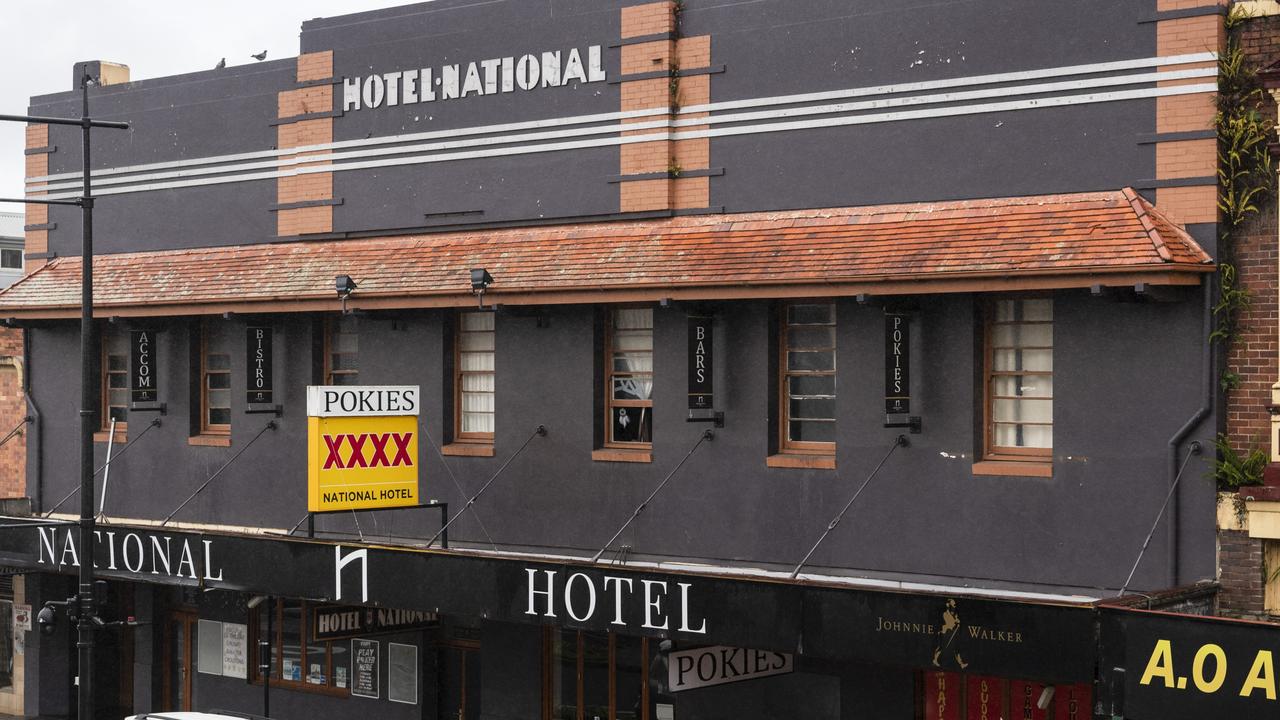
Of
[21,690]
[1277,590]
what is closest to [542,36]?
[1277,590]

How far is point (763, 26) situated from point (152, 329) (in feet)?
32.9

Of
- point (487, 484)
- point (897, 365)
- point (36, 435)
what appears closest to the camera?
point (897, 365)

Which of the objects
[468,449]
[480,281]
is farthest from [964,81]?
[468,449]

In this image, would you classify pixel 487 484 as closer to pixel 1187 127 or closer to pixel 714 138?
pixel 714 138

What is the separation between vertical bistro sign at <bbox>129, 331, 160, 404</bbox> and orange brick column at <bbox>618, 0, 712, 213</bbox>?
7.89 m

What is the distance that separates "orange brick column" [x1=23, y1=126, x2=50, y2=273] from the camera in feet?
81.5

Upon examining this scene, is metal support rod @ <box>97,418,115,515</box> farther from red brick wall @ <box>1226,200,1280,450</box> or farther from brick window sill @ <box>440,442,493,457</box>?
red brick wall @ <box>1226,200,1280,450</box>

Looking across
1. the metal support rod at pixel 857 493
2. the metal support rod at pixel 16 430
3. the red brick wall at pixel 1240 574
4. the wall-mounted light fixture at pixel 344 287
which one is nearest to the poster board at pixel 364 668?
the wall-mounted light fixture at pixel 344 287

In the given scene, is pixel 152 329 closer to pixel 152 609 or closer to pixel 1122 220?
pixel 152 609

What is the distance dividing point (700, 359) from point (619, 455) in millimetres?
1651

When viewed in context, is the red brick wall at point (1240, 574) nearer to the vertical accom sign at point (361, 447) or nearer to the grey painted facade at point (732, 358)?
the grey painted facade at point (732, 358)

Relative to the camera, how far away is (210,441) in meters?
22.4

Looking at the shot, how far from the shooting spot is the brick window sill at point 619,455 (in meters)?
18.4

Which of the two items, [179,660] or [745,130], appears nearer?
[745,130]
